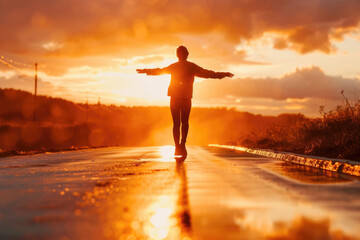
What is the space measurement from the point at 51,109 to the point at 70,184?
14070cm

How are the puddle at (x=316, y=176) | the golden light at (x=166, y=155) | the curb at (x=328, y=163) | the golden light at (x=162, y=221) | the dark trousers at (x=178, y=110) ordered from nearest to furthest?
the golden light at (x=162, y=221), the puddle at (x=316, y=176), the curb at (x=328, y=163), the dark trousers at (x=178, y=110), the golden light at (x=166, y=155)

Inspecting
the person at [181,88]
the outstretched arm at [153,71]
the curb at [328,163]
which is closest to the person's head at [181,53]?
the person at [181,88]

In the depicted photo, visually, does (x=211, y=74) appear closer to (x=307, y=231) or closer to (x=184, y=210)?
(x=184, y=210)

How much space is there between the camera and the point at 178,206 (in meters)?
6.95

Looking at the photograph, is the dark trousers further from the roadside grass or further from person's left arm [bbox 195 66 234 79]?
the roadside grass

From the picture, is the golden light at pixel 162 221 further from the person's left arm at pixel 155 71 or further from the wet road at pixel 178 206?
the person's left arm at pixel 155 71

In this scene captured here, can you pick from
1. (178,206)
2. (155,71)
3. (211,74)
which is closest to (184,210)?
(178,206)

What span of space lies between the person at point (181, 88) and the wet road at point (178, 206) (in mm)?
4627

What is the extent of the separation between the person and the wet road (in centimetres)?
463

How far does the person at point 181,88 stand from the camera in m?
15.7

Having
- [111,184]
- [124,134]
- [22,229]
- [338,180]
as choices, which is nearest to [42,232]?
[22,229]

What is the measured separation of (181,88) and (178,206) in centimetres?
898

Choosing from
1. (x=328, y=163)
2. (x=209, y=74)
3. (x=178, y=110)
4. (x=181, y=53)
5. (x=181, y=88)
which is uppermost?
(x=181, y=53)

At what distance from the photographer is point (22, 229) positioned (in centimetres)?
546
